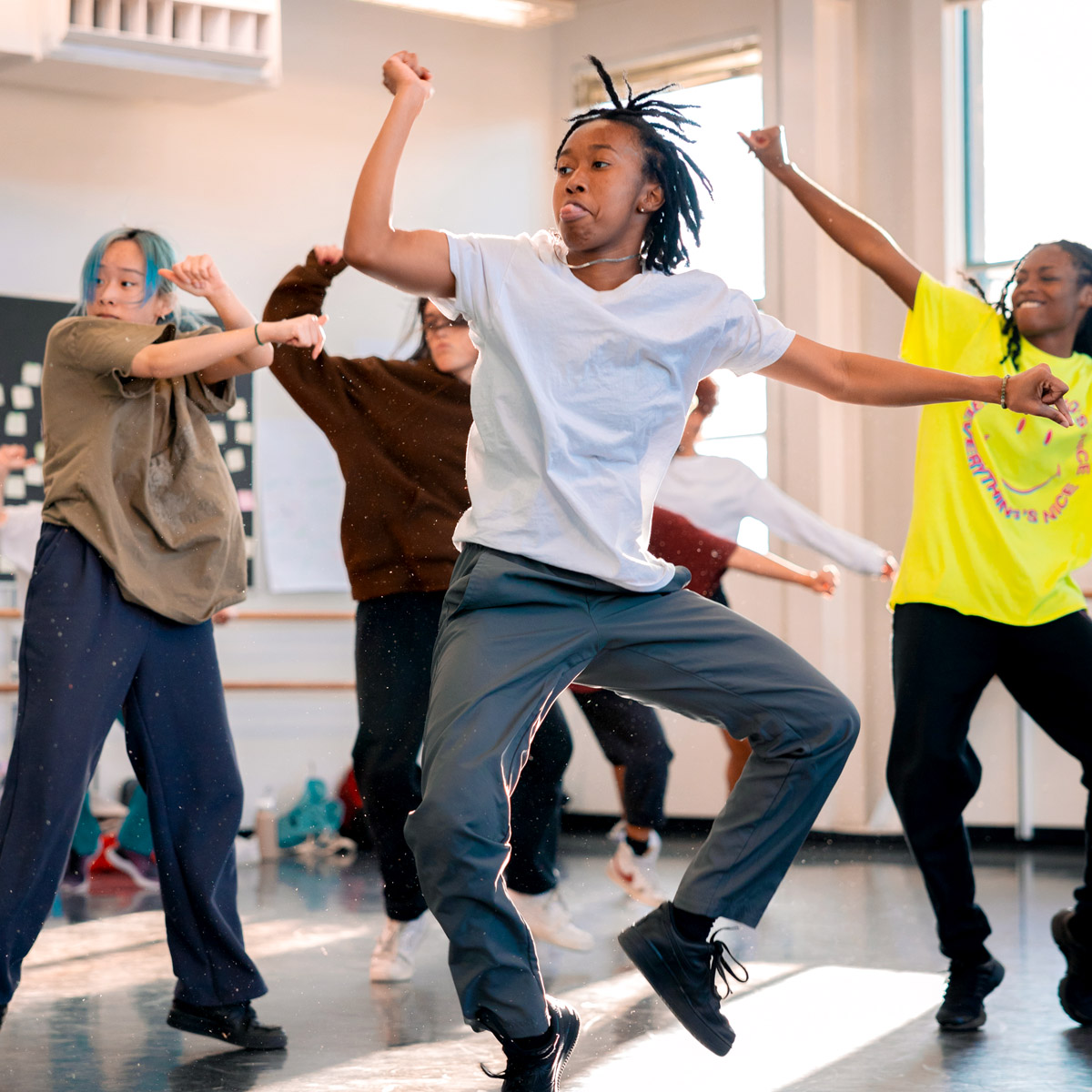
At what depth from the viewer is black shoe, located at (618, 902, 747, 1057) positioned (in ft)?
6.84

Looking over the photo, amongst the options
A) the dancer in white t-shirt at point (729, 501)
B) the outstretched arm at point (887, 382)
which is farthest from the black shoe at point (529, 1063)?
the dancer in white t-shirt at point (729, 501)

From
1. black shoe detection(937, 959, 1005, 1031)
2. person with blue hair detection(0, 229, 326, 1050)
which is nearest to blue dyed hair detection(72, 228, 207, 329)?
person with blue hair detection(0, 229, 326, 1050)

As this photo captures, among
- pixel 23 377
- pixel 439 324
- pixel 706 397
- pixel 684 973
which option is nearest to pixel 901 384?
pixel 684 973

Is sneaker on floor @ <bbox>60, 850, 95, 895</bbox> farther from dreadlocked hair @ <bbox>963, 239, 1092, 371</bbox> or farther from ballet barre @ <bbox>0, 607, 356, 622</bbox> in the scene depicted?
dreadlocked hair @ <bbox>963, 239, 1092, 371</bbox>

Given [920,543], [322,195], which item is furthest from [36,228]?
[920,543]

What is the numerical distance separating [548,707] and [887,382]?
0.71 metres

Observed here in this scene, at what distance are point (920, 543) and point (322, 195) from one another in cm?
332

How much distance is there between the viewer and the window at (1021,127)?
203 inches

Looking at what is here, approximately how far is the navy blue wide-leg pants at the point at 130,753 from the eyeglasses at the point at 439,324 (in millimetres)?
899

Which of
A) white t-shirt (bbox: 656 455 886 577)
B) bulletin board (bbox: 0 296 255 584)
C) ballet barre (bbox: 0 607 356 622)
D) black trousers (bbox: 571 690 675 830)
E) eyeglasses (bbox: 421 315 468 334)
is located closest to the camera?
eyeglasses (bbox: 421 315 468 334)

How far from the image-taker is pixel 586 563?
6.70ft

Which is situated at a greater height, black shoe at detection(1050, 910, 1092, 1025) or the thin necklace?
the thin necklace

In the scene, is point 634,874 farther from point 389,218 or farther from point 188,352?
point 389,218

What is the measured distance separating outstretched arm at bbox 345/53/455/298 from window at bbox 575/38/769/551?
3.43m
